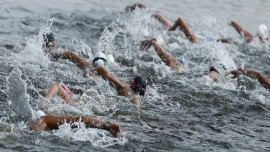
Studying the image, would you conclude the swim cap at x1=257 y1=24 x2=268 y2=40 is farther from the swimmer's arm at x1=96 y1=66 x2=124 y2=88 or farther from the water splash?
the water splash

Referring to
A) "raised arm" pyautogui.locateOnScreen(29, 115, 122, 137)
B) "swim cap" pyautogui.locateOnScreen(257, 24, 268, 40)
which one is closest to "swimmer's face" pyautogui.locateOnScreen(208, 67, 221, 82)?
"raised arm" pyautogui.locateOnScreen(29, 115, 122, 137)

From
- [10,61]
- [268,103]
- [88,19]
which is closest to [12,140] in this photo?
[10,61]

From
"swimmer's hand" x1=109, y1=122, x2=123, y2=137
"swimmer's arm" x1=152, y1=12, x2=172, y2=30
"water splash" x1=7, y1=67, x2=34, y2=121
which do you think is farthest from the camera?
"swimmer's arm" x1=152, y1=12, x2=172, y2=30

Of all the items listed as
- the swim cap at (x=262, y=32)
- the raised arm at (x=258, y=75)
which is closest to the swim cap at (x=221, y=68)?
the raised arm at (x=258, y=75)

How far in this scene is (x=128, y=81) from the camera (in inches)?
432

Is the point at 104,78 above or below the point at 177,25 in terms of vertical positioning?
below

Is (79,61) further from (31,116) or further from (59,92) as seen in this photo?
(31,116)

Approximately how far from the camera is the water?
7492mm

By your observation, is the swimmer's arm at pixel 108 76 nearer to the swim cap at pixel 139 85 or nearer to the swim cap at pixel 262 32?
the swim cap at pixel 139 85

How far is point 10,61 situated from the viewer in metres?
10.7

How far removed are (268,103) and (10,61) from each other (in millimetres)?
5156

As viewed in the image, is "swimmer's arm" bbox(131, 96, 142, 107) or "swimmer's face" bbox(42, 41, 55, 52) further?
"swimmer's face" bbox(42, 41, 55, 52)

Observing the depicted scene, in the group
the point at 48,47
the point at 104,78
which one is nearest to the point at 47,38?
the point at 48,47

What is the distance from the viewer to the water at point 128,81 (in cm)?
749
